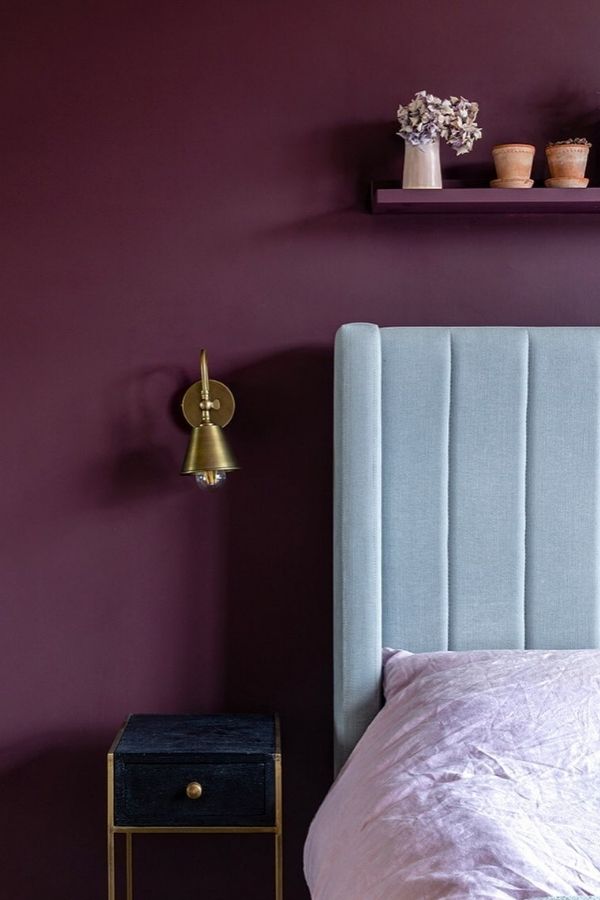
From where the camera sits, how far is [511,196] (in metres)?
2.35

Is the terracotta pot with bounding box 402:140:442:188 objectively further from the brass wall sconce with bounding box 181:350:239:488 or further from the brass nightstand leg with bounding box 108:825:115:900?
the brass nightstand leg with bounding box 108:825:115:900

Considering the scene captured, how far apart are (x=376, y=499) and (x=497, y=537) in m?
0.29

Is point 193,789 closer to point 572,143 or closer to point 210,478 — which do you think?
point 210,478

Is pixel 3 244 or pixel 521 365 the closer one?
pixel 521 365

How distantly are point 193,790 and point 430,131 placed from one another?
61.9 inches

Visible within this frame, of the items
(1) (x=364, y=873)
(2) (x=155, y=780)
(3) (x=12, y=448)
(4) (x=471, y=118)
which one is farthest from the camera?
(3) (x=12, y=448)

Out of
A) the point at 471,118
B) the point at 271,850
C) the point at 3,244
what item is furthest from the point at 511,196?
the point at 271,850

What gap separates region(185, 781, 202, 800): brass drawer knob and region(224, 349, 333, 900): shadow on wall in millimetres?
357

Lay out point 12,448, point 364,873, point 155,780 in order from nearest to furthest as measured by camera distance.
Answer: point 364,873
point 155,780
point 12,448

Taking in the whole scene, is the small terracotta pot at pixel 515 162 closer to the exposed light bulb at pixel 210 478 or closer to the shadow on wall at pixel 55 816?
the exposed light bulb at pixel 210 478

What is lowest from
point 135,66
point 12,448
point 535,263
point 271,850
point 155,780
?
point 271,850

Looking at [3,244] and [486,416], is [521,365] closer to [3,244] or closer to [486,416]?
[486,416]

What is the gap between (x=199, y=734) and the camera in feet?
7.62

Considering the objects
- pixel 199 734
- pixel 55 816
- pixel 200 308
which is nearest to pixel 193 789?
pixel 199 734
